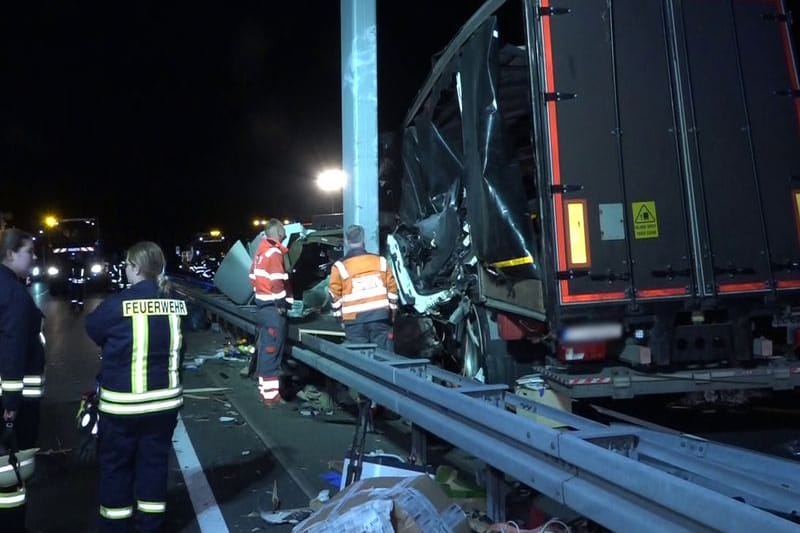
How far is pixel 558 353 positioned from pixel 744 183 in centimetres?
188

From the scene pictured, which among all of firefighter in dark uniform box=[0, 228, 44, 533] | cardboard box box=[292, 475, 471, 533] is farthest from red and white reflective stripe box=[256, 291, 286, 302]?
cardboard box box=[292, 475, 471, 533]

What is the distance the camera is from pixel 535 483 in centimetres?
353

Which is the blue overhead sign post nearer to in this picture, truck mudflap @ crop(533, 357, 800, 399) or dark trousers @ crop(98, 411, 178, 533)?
truck mudflap @ crop(533, 357, 800, 399)

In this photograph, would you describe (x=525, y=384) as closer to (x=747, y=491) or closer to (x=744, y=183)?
(x=744, y=183)

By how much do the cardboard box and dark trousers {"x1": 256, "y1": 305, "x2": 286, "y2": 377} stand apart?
446 cm

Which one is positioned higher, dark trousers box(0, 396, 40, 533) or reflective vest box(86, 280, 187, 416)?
reflective vest box(86, 280, 187, 416)

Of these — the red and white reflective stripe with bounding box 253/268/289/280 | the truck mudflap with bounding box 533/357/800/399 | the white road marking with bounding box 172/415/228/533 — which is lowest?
the white road marking with bounding box 172/415/228/533

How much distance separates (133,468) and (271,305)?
4.15 m

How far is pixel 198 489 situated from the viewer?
5.45 m

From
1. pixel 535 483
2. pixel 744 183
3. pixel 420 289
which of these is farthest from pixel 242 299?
pixel 535 483

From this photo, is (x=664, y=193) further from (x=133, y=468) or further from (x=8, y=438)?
(x=8, y=438)

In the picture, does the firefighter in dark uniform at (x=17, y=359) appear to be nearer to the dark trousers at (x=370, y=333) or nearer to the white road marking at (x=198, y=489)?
the white road marking at (x=198, y=489)

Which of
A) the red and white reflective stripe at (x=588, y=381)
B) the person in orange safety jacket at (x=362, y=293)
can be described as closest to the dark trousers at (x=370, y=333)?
the person in orange safety jacket at (x=362, y=293)

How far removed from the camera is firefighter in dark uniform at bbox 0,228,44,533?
4266 mm
